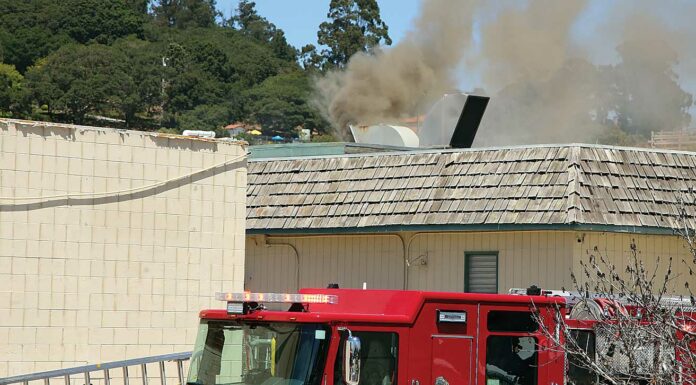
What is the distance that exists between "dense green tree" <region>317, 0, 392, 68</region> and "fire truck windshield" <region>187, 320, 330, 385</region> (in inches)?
3828

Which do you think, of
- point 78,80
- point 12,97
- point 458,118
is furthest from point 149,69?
point 458,118

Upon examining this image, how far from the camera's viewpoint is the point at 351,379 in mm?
11336

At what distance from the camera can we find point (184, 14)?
175 meters

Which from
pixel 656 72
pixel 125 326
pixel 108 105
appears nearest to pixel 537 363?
pixel 125 326

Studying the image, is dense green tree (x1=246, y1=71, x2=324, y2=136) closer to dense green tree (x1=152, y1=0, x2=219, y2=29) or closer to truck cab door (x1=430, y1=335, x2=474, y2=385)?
dense green tree (x1=152, y1=0, x2=219, y2=29)

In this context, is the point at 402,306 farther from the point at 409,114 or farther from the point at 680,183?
the point at 409,114

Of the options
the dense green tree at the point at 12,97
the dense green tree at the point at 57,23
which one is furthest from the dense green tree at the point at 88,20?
the dense green tree at the point at 12,97

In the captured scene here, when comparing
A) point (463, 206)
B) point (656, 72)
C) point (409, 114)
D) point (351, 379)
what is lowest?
point (351, 379)

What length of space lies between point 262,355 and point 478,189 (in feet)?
33.3

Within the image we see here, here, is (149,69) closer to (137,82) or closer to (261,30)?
(137,82)

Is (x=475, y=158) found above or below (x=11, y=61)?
below

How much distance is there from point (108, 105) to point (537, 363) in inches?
3838

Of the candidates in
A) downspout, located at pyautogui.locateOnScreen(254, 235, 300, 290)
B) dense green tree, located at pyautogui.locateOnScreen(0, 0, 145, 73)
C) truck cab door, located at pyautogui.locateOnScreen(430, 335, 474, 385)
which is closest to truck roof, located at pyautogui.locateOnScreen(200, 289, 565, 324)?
truck cab door, located at pyautogui.locateOnScreen(430, 335, 474, 385)

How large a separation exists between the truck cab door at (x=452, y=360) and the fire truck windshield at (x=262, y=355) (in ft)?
3.94
